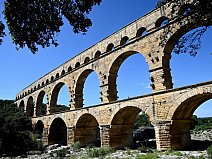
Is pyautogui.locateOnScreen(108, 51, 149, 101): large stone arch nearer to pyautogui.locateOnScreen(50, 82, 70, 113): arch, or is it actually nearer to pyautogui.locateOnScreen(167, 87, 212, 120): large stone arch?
pyautogui.locateOnScreen(167, 87, 212, 120): large stone arch

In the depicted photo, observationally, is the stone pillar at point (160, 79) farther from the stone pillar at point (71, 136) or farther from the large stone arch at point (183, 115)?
the stone pillar at point (71, 136)

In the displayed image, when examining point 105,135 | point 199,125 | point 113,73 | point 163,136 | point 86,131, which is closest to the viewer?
point 163,136

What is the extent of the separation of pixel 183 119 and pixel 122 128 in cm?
484

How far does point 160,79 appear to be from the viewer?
13812 millimetres

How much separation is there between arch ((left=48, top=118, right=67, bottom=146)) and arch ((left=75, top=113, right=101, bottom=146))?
5306 millimetres

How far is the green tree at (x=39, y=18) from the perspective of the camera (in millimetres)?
6574

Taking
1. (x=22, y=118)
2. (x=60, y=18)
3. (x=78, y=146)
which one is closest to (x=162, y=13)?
(x=60, y=18)

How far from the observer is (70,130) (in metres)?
20.7

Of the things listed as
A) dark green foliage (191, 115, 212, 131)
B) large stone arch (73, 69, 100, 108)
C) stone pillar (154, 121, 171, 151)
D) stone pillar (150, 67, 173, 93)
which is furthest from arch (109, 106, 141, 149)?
dark green foliage (191, 115, 212, 131)

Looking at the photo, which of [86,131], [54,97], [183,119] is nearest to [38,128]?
[54,97]

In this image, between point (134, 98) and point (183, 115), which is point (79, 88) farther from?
point (183, 115)

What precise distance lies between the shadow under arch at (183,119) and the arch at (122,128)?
3.50 m

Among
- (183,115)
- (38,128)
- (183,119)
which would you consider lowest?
(38,128)

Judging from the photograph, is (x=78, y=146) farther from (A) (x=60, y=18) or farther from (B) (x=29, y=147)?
(A) (x=60, y=18)
